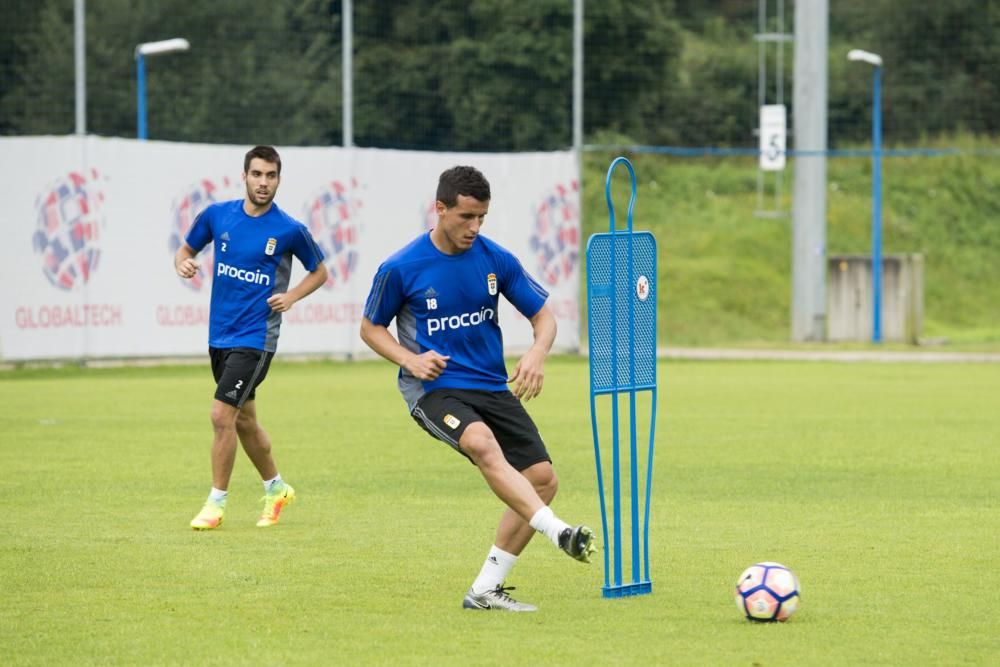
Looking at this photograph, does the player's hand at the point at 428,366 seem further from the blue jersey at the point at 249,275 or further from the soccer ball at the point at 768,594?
the blue jersey at the point at 249,275

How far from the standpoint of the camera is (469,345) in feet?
26.6

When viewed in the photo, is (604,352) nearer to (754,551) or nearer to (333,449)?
(754,551)

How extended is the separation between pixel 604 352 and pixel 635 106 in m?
30.1

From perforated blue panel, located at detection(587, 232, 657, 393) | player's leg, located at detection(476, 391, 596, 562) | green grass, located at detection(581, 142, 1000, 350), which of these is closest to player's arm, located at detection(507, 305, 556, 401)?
player's leg, located at detection(476, 391, 596, 562)

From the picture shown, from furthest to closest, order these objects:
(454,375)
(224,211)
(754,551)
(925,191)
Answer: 1. (925,191)
2. (224,211)
3. (754,551)
4. (454,375)

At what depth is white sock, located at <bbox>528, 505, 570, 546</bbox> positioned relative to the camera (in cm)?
739

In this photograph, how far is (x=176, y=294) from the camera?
78.2 feet

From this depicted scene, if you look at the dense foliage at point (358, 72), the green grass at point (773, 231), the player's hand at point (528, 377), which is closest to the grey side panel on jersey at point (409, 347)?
the player's hand at point (528, 377)

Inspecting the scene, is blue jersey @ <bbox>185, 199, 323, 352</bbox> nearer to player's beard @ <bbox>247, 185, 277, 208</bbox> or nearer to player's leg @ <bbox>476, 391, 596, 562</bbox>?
player's beard @ <bbox>247, 185, 277, 208</bbox>

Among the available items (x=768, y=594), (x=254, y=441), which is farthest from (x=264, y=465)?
(x=768, y=594)

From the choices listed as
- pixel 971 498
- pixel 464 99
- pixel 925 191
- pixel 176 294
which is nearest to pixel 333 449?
pixel 971 498

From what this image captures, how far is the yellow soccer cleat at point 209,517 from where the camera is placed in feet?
34.4

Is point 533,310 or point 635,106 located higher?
point 635,106

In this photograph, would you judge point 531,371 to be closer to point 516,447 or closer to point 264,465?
point 516,447
